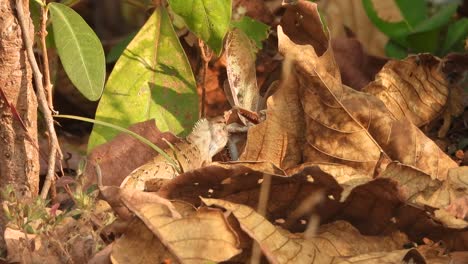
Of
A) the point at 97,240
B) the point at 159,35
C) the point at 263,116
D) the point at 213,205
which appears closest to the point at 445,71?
the point at 263,116

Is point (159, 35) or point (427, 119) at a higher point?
point (159, 35)

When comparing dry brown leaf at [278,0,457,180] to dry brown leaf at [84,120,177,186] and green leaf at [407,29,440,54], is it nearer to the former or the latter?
dry brown leaf at [84,120,177,186]

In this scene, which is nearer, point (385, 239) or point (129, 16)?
point (385, 239)

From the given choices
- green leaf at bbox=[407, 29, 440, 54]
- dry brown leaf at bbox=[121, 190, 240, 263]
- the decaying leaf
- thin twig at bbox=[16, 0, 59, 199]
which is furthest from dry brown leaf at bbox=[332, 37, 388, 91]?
dry brown leaf at bbox=[121, 190, 240, 263]

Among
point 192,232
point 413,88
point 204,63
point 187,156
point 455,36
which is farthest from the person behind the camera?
point 455,36

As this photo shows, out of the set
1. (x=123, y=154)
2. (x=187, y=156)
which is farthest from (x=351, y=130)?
(x=123, y=154)

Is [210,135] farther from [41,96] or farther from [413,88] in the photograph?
[413,88]

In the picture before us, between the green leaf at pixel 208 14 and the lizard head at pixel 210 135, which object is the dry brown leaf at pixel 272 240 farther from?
the green leaf at pixel 208 14

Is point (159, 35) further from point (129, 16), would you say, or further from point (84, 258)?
point (129, 16)
